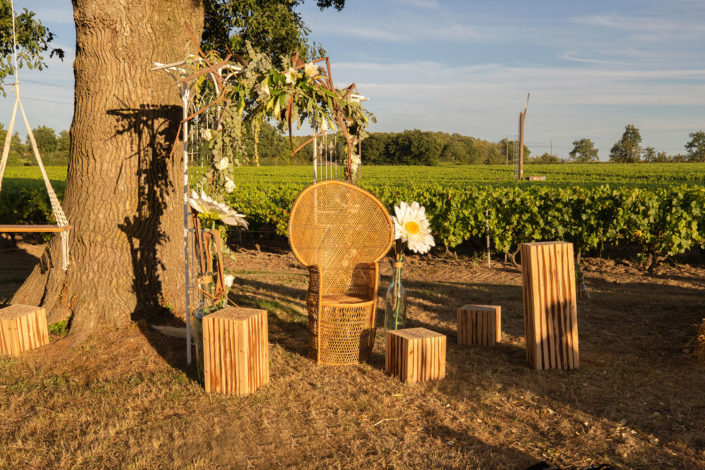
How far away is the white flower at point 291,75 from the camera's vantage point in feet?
12.0

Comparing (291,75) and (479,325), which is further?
(479,325)

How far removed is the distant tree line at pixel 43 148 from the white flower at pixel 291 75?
27661 millimetres

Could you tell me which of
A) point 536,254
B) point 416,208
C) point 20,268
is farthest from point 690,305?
point 20,268

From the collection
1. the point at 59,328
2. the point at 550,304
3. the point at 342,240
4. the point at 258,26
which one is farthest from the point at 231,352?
the point at 258,26

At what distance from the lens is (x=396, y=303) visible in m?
4.47

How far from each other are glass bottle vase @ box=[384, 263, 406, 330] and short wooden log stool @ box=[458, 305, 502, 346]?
507 mm

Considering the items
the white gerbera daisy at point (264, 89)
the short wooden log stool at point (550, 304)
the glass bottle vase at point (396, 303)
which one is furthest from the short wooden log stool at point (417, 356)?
the white gerbera daisy at point (264, 89)

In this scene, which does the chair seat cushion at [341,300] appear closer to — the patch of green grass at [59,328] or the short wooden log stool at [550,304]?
the short wooden log stool at [550,304]

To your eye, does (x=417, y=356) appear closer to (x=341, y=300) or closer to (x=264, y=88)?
(x=341, y=300)

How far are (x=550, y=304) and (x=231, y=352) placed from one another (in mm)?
2249

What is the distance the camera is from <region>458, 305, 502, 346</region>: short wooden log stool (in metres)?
4.54

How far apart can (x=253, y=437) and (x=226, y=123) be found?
77.8 inches

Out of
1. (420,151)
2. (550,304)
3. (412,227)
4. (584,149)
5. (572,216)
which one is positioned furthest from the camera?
(584,149)

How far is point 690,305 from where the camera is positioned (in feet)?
18.9
